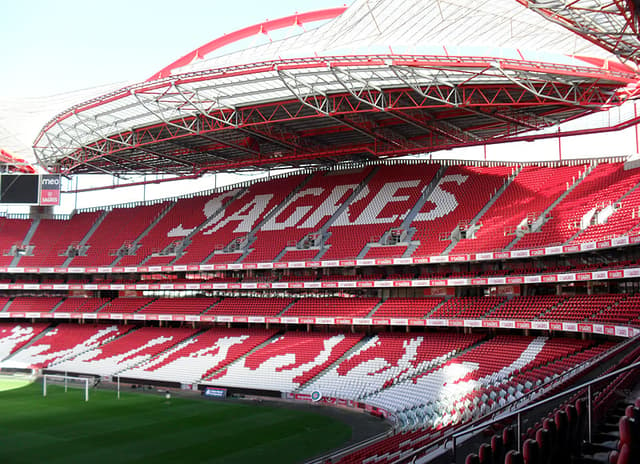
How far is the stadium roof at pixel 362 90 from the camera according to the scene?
27.4 meters

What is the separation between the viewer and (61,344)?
4681 centimetres

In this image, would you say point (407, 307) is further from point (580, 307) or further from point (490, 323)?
point (580, 307)

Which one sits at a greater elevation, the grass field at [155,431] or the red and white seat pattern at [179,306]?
the red and white seat pattern at [179,306]

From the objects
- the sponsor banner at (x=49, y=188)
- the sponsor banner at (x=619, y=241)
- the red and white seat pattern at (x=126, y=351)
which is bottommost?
the red and white seat pattern at (x=126, y=351)

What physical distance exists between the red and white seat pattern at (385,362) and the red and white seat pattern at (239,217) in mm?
16127

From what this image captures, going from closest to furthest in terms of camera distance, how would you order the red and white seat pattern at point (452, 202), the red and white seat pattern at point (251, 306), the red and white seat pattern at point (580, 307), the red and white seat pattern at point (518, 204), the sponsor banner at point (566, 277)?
the red and white seat pattern at point (580, 307)
the sponsor banner at point (566, 277)
the red and white seat pattern at point (518, 204)
the red and white seat pattern at point (452, 202)
the red and white seat pattern at point (251, 306)

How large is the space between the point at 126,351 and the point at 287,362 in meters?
13.7

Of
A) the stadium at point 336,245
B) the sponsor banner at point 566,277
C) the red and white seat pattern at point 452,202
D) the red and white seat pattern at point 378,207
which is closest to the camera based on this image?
the stadium at point 336,245

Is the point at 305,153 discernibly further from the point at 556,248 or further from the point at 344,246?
the point at 556,248

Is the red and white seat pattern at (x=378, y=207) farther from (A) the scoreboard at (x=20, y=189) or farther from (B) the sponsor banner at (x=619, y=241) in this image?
(A) the scoreboard at (x=20, y=189)

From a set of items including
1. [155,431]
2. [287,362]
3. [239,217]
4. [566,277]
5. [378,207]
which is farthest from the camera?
[239,217]

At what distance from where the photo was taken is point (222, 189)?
56.6 metres

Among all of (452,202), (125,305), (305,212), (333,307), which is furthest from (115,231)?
(452,202)

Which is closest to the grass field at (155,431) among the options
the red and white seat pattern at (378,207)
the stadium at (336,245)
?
the stadium at (336,245)
